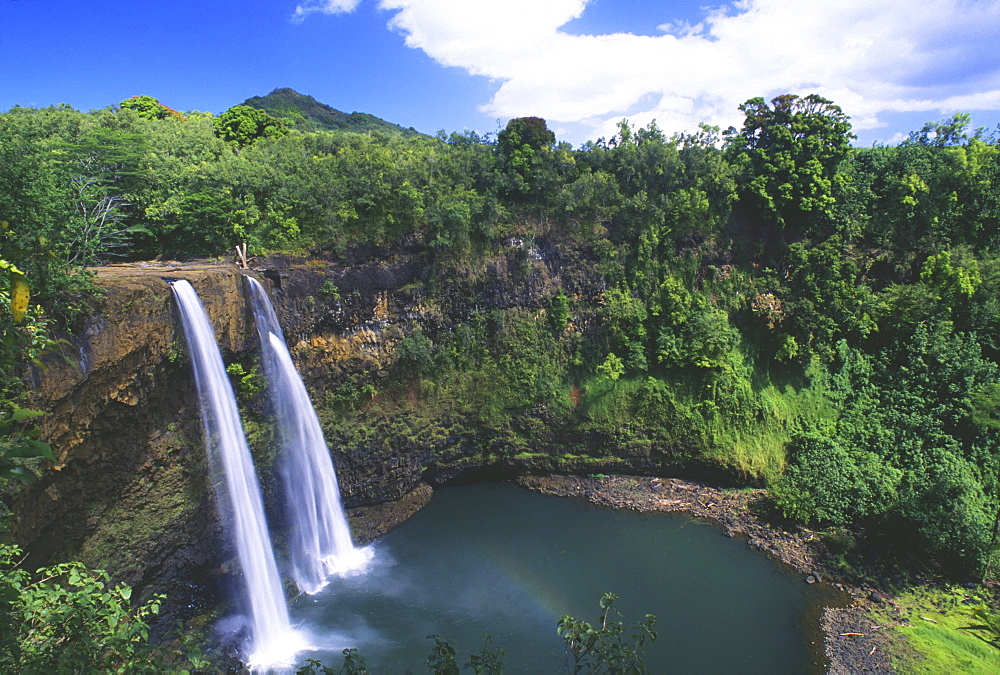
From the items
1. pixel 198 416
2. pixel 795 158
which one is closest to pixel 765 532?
pixel 795 158

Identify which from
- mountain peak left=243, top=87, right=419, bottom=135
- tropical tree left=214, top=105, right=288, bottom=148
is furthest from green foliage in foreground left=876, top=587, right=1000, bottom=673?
mountain peak left=243, top=87, right=419, bottom=135

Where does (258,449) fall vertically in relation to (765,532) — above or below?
above

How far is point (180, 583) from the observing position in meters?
12.2

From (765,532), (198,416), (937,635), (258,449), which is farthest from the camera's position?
(765,532)

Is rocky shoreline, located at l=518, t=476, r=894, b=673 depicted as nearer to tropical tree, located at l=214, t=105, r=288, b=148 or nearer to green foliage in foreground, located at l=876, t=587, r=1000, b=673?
green foliage in foreground, located at l=876, t=587, r=1000, b=673

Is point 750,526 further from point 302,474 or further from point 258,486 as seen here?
point 258,486

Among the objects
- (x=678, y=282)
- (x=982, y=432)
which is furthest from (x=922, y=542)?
(x=678, y=282)

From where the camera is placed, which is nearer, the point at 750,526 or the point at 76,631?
the point at 76,631

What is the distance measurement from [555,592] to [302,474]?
7591 mm

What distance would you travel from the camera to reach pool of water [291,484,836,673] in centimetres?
1180

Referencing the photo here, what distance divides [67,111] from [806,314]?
27449 millimetres

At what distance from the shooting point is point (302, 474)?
14.8 meters

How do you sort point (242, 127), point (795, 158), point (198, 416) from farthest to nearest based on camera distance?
point (242, 127), point (795, 158), point (198, 416)

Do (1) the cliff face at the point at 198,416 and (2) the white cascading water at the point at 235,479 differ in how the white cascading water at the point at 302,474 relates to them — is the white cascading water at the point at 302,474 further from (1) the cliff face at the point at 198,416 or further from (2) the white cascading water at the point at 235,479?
(2) the white cascading water at the point at 235,479
